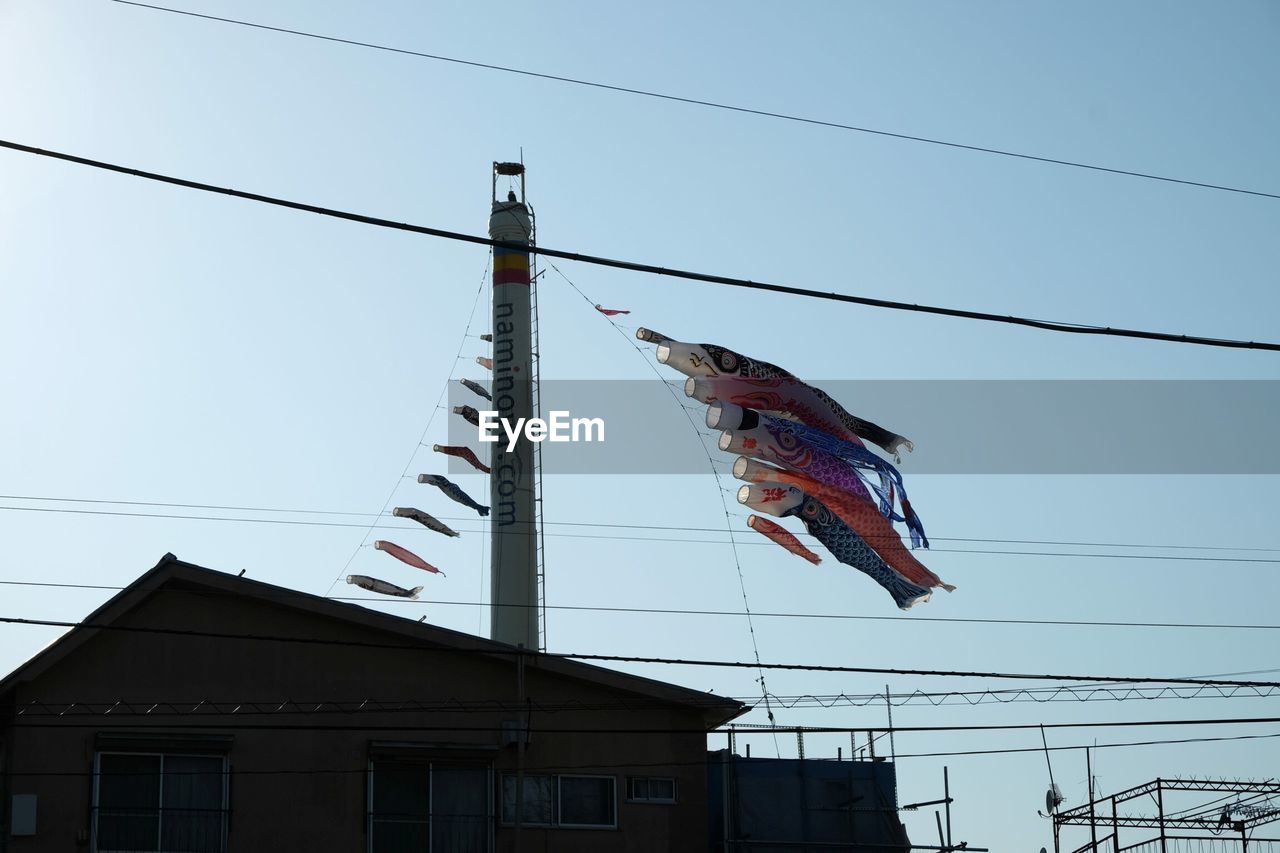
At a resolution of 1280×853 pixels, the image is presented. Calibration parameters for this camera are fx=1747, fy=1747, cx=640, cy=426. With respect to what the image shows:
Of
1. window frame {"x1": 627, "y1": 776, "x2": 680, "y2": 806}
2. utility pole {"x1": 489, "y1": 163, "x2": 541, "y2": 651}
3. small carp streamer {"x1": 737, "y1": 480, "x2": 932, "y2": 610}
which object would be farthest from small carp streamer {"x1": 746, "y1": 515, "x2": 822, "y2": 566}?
utility pole {"x1": 489, "y1": 163, "x2": 541, "y2": 651}

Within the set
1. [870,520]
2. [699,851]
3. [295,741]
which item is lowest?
[699,851]

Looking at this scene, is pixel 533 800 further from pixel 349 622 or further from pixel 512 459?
pixel 512 459

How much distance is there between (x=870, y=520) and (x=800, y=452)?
200cm

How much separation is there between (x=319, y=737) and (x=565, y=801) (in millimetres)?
4644

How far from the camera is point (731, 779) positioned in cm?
3334

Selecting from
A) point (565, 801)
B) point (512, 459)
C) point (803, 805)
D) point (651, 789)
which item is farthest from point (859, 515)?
point (512, 459)

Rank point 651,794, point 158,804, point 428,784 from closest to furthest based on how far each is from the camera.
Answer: point 158,804 → point 428,784 → point 651,794

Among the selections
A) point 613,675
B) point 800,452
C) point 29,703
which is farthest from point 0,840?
point 800,452

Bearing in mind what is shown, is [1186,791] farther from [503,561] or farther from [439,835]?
[503,561]

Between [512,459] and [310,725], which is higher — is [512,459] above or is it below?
above

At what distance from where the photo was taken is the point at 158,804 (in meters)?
28.5

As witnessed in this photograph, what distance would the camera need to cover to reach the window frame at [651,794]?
3197 centimetres

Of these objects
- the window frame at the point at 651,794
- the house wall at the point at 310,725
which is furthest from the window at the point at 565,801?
the window frame at the point at 651,794

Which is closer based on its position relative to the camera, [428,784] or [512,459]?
[428,784]
